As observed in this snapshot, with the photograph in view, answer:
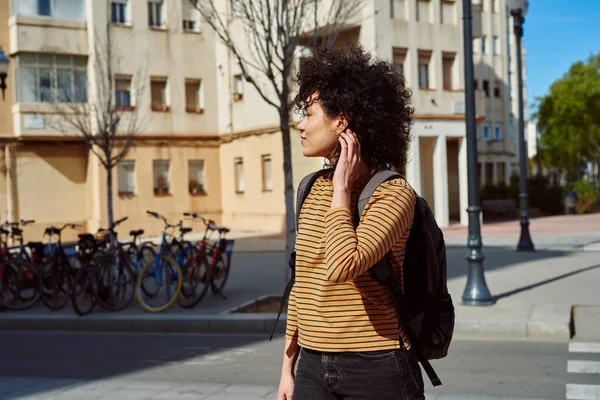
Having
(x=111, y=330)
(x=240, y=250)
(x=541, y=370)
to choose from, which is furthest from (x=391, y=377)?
(x=240, y=250)

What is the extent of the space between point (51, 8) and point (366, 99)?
32.7 m

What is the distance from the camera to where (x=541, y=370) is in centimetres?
786

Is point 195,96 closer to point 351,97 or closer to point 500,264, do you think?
point 500,264

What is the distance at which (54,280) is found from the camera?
12.9 metres

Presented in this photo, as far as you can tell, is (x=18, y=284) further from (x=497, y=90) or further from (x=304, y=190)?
(x=497, y=90)

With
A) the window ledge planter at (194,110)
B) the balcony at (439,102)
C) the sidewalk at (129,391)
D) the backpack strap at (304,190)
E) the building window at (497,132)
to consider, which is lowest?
the sidewalk at (129,391)

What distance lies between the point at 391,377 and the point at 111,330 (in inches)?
357

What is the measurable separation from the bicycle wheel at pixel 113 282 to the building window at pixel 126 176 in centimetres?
2268

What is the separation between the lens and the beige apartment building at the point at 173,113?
3256cm

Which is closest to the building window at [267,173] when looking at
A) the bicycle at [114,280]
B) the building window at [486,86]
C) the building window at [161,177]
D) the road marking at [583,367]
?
the building window at [161,177]

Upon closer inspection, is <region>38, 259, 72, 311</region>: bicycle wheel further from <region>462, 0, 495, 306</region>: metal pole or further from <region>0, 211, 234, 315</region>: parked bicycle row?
<region>462, 0, 495, 306</region>: metal pole

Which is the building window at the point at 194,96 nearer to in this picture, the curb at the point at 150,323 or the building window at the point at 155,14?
the building window at the point at 155,14

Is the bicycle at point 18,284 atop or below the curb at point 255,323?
atop

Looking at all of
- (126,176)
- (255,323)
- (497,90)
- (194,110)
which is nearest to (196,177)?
(194,110)
